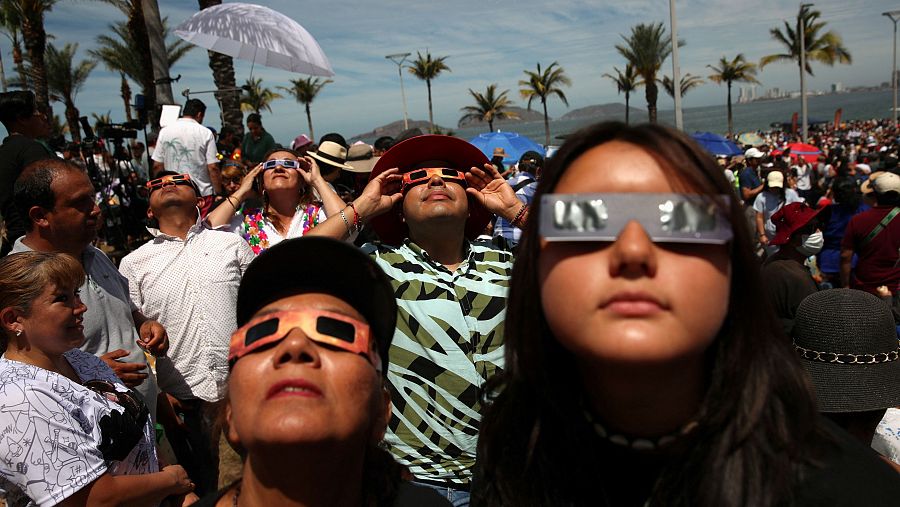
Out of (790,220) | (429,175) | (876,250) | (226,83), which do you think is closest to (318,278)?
(429,175)

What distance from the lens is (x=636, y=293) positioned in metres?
1.07

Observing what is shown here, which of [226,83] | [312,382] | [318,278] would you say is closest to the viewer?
[312,382]

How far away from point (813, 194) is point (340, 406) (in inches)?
535

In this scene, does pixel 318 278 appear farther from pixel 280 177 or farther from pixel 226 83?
pixel 226 83

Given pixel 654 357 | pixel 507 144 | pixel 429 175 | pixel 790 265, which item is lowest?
pixel 790 265

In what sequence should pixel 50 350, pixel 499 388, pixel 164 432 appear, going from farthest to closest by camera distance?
1. pixel 164 432
2. pixel 50 350
3. pixel 499 388

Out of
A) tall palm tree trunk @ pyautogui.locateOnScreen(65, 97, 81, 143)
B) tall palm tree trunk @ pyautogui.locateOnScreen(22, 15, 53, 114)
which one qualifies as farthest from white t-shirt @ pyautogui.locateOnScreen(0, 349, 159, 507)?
tall palm tree trunk @ pyautogui.locateOnScreen(65, 97, 81, 143)

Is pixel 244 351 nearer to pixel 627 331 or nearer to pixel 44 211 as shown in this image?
pixel 627 331

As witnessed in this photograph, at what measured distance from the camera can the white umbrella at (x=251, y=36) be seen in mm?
7035

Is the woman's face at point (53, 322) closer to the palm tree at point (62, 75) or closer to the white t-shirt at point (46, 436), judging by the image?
the white t-shirt at point (46, 436)

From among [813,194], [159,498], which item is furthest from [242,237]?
[813,194]

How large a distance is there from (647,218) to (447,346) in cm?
143

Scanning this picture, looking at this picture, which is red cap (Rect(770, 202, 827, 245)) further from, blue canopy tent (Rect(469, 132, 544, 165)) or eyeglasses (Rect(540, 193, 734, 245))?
blue canopy tent (Rect(469, 132, 544, 165))

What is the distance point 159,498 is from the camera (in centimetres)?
256
